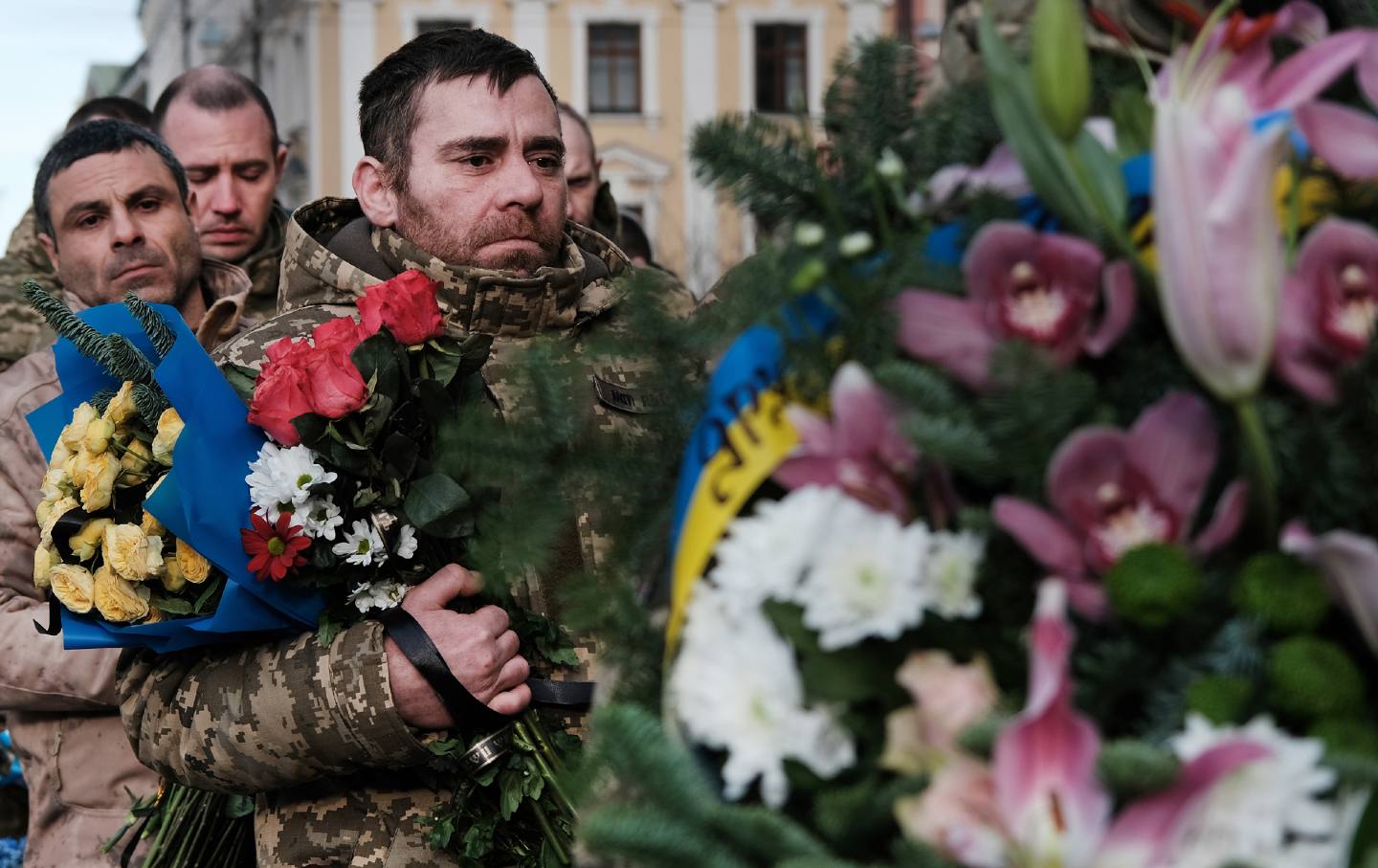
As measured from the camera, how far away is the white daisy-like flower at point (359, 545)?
286 centimetres

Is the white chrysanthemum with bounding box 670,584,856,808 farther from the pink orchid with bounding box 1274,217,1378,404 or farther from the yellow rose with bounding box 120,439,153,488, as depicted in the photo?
the yellow rose with bounding box 120,439,153,488

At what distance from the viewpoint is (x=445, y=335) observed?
2988 mm

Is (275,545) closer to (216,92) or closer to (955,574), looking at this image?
(955,574)

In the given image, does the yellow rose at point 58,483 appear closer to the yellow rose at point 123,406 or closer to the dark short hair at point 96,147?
the yellow rose at point 123,406

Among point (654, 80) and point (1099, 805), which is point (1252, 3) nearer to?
point (1099, 805)

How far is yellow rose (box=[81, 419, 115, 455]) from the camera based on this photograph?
300 cm

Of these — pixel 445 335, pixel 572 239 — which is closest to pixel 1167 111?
pixel 445 335

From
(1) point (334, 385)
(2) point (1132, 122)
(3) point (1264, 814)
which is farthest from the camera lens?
(1) point (334, 385)

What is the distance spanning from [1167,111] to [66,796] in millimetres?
3339

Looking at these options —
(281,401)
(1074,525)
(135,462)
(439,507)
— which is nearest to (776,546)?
(1074,525)

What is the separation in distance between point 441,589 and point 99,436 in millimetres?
600

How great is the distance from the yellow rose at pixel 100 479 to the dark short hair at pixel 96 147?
1629 mm

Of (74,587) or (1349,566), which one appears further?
(74,587)

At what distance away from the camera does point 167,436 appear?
9.62 ft
